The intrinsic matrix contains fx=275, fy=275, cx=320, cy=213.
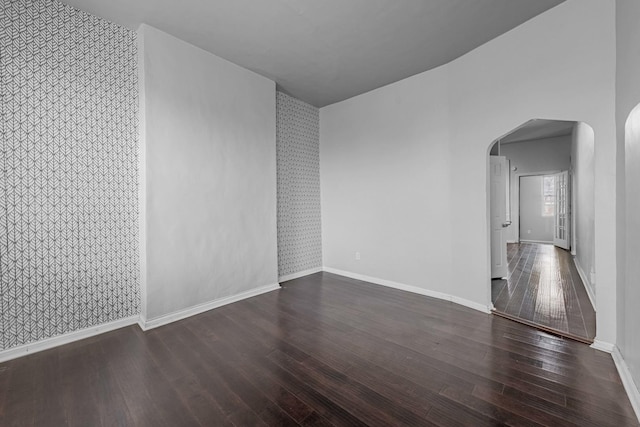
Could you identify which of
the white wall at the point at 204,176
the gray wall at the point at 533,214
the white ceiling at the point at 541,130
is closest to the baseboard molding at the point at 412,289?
the white wall at the point at 204,176

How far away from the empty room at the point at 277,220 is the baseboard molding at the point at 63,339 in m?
0.02

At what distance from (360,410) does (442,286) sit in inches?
90.9

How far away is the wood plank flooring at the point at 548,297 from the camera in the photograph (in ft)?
8.83

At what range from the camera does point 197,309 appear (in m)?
3.15

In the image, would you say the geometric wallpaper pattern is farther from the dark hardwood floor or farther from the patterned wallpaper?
the patterned wallpaper

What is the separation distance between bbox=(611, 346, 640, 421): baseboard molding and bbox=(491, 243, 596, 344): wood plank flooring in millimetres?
265

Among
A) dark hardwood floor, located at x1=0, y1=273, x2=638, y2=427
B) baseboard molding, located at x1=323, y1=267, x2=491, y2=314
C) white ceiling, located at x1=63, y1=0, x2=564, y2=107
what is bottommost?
dark hardwood floor, located at x1=0, y1=273, x2=638, y2=427

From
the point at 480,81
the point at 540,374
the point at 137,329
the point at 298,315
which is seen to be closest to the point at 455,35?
the point at 480,81

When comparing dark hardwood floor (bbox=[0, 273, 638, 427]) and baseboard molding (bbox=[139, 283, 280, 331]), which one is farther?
baseboard molding (bbox=[139, 283, 280, 331])

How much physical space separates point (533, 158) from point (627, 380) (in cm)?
745

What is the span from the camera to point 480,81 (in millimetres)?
3078

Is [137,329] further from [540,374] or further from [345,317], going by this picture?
[540,374]

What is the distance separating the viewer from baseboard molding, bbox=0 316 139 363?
224 cm

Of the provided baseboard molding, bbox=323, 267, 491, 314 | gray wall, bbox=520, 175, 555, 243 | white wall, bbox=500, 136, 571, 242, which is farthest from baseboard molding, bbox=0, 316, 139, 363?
gray wall, bbox=520, 175, 555, 243
